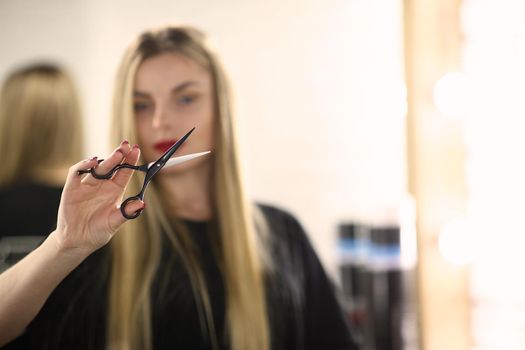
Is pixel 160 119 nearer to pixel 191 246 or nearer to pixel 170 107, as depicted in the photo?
pixel 170 107

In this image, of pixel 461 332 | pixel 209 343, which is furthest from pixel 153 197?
pixel 461 332

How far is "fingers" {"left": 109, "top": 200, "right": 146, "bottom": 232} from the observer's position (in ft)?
1.51

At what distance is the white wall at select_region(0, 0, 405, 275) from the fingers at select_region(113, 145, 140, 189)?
150 mm

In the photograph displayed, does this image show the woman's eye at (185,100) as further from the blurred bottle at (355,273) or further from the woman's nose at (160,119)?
the blurred bottle at (355,273)

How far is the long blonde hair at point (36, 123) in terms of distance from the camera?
583 mm

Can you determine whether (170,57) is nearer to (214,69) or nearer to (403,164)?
(214,69)

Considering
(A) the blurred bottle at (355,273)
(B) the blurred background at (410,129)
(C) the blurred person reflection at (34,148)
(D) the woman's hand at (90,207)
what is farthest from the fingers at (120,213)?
(A) the blurred bottle at (355,273)

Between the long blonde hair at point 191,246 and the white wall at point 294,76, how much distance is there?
0.16ft

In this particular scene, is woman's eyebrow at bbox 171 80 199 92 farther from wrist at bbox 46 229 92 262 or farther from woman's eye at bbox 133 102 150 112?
wrist at bbox 46 229 92 262

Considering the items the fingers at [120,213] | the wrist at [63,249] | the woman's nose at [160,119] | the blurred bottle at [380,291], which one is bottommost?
the blurred bottle at [380,291]

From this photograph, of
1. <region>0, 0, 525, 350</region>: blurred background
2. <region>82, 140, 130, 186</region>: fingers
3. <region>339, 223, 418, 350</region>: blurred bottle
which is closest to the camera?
<region>82, 140, 130, 186</region>: fingers

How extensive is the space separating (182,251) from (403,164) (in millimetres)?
430

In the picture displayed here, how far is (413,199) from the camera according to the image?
0.75 m

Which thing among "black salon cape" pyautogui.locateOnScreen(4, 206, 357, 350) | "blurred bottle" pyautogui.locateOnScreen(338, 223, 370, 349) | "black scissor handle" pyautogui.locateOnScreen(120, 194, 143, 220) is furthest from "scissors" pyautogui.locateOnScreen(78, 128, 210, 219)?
"blurred bottle" pyautogui.locateOnScreen(338, 223, 370, 349)
